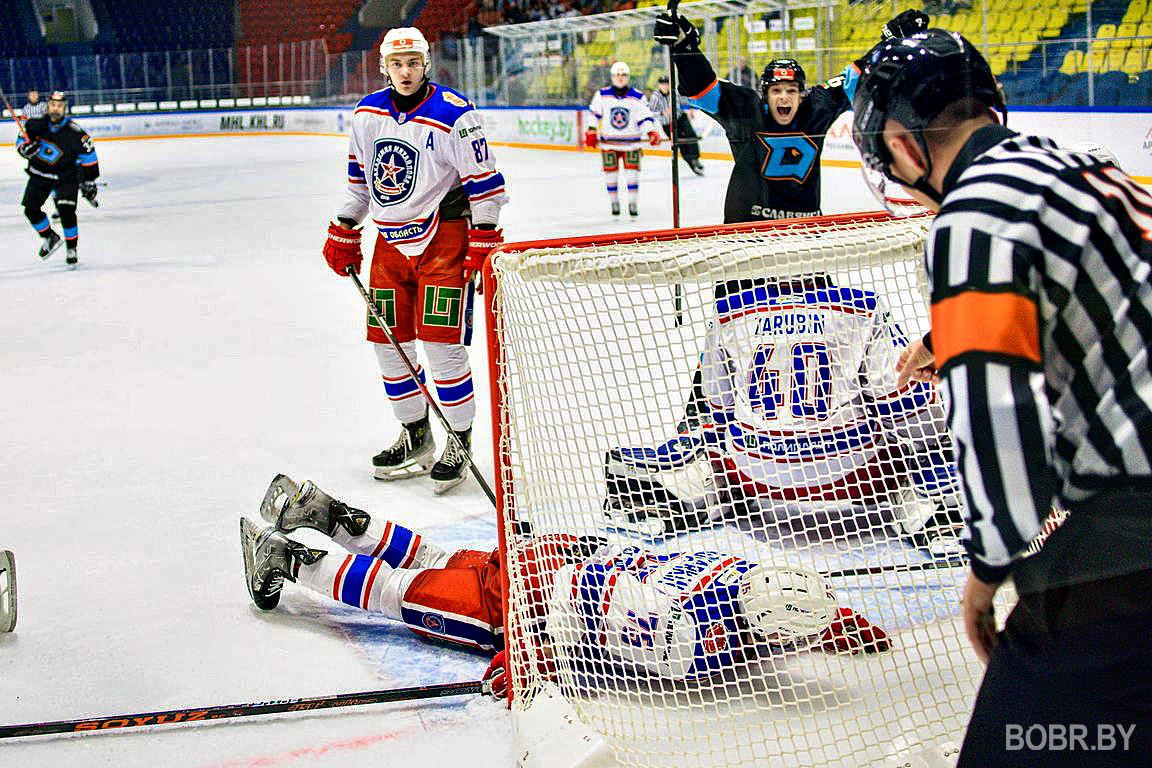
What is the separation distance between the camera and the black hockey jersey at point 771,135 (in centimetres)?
368

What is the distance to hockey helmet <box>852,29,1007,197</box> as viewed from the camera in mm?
1166

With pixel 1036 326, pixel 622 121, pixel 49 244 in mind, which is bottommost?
pixel 49 244

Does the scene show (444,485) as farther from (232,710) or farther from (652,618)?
(652,618)

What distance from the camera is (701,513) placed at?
7.61ft

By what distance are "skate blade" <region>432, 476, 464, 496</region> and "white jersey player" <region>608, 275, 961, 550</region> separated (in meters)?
1.01

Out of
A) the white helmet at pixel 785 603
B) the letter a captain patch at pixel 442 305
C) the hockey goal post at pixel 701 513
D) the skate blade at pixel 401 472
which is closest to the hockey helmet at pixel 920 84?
the hockey goal post at pixel 701 513

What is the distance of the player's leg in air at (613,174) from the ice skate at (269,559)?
7.12 m

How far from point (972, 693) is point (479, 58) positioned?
16.9 m

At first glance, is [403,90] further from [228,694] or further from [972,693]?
[972,693]

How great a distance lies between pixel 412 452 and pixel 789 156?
1.42m

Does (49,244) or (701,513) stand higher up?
(49,244)

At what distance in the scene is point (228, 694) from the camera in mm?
2320

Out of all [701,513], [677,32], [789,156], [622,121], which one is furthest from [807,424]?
[622,121]

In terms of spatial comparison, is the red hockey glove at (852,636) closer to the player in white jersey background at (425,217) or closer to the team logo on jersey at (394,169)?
the player in white jersey background at (425,217)
